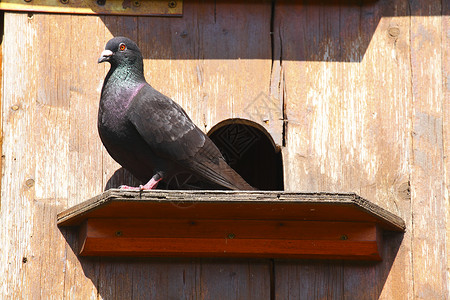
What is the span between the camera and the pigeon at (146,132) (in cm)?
471

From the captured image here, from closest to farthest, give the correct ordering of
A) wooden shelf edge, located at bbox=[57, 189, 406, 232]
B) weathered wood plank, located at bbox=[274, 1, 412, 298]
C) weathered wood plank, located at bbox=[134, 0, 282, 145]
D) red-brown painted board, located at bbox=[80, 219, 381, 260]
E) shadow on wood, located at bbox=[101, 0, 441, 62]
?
wooden shelf edge, located at bbox=[57, 189, 406, 232]
red-brown painted board, located at bbox=[80, 219, 381, 260]
weathered wood plank, located at bbox=[274, 1, 412, 298]
weathered wood plank, located at bbox=[134, 0, 282, 145]
shadow on wood, located at bbox=[101, 0, 441, 62]

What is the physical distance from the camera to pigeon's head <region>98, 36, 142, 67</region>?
488 cm

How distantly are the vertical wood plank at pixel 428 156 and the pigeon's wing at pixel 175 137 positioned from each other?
855 millimetres

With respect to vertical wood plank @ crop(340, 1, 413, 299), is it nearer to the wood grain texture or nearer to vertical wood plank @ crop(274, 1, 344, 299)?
vertical wood plank @ crop(274, 1, 344, 299)

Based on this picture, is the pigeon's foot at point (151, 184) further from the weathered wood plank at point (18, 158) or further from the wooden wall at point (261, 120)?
the weathered wood plank at point (18, 158)

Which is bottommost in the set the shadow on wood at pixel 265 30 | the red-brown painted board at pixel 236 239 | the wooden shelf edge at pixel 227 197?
the red-brown painted board at pixel 236 239

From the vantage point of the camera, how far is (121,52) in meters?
4.89

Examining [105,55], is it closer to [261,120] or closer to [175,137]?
[175,137]

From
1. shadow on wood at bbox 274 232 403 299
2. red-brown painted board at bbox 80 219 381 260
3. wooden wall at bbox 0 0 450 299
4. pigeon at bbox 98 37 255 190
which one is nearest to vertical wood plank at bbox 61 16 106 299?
wooden wall at bbox 0 0 450 299

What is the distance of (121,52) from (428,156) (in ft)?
5.10

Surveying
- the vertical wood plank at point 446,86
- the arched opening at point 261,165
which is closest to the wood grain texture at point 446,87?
the vertical wood plank at point 446,86

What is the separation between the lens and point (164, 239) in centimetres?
480

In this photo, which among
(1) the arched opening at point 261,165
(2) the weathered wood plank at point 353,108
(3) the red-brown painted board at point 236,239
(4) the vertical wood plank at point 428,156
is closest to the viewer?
(3) the red-brown painted board at point 236,239

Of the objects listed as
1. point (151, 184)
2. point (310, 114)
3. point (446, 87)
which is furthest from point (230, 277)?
point (446, 87)
